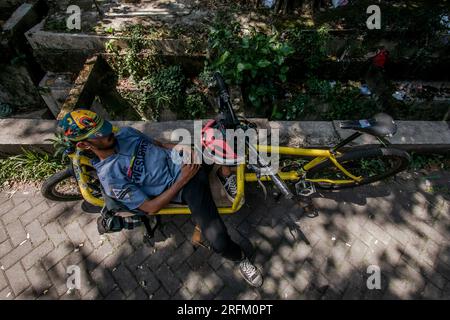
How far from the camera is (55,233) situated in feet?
12.0

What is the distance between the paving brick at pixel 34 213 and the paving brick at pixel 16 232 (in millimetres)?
72

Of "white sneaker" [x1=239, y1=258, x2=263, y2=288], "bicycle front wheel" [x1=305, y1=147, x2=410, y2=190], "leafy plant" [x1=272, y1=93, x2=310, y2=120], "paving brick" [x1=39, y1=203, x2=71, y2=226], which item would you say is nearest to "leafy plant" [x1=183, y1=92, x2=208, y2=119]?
"leafy plant" [x1=272, y1=93, x2=310, y2=120]

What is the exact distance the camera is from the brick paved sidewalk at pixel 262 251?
10.8ft

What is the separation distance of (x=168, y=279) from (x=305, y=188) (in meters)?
2.02

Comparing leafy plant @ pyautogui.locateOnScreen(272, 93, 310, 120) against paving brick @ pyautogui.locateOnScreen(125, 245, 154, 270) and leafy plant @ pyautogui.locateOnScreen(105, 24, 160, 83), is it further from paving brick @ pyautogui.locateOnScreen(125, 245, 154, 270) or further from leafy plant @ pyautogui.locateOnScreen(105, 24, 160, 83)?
paving brick @ pyautogui.locateOnScreen(125, 245, 154, 270)

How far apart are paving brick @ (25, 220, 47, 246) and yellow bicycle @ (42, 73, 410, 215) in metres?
0.44

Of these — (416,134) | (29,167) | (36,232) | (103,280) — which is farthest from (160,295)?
(416,134)

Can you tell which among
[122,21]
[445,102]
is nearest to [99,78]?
[122,21]

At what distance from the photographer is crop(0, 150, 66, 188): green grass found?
413 cm

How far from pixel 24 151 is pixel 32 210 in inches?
34.6

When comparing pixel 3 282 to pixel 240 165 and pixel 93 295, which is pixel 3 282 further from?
pixel 240 165

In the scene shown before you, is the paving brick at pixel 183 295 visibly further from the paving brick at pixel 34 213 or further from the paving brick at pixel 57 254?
the paving brick at pixel 34 213

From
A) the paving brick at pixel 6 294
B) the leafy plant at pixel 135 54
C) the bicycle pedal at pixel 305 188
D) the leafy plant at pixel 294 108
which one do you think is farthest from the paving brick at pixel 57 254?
the leafy plant at pixel 294 108
